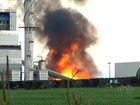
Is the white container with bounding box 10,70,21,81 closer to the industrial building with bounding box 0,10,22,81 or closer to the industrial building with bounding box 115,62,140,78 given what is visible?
the industrial building with bounding box 0,10,22,81

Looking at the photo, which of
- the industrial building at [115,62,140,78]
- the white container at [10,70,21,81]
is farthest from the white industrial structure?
the industrial building at [115,62,140,78]

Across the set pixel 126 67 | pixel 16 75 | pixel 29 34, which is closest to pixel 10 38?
pixel 16 75

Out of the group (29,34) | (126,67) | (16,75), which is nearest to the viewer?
(29,34)

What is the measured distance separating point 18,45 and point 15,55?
4.94 meters

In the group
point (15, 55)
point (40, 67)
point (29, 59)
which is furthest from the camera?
point (15, 55)

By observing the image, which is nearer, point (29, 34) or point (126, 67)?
point (29, 34)

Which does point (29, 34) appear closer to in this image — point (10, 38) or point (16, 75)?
point (16, 75)

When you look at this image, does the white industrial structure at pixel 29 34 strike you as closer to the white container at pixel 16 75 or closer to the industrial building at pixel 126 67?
the white container at pixel 16 75

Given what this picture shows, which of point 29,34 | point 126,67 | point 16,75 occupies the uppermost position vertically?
point 29,34

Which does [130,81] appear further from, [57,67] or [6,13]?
[6,13]

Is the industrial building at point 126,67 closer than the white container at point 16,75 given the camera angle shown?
No

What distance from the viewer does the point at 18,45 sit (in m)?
132

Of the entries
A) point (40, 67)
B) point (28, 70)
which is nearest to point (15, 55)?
point (40, 67)

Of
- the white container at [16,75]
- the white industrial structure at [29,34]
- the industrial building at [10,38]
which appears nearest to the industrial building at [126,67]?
the industrial building at [10,38]
